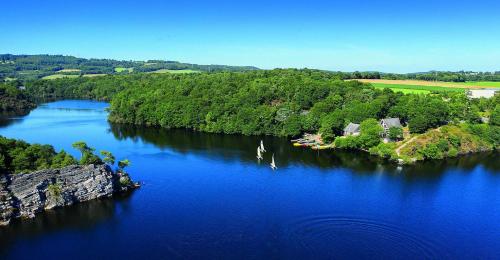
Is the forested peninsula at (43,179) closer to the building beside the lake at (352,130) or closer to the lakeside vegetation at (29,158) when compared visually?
the lakeside vegetation at (29,158)

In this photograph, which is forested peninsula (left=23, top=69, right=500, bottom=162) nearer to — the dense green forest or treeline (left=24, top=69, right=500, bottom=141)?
treeline (left=24, top=69, right=500, bottom=141)

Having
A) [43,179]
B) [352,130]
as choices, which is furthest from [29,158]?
[352,130]

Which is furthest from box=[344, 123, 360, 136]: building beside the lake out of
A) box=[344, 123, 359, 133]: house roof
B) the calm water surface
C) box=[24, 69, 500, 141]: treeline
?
the calm water surface

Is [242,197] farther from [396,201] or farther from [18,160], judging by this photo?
[18,160]

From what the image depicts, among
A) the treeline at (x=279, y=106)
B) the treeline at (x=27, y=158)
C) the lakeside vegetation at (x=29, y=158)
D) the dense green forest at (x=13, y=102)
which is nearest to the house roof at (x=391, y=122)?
the treeline at (x=279, y=106)

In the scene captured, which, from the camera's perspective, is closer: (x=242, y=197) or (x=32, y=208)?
(x=32, y=208)

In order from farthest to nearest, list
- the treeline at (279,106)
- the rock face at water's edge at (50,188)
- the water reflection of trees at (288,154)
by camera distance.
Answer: the treeline at (279,106) < the water reflection of trees at (288,154) < the rock face at water's edge at (50,188)

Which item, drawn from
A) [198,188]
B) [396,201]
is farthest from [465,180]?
[198,188]
